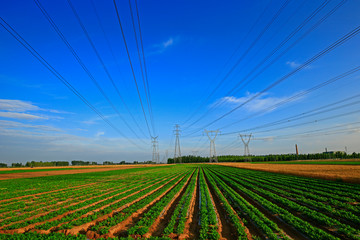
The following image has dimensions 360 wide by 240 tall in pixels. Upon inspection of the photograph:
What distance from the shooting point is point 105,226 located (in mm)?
9859

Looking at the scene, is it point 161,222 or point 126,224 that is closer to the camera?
point 126,224

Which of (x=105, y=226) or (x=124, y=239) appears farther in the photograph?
(x=105, y=226)

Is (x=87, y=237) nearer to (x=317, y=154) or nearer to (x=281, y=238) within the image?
(x=281, y=238)

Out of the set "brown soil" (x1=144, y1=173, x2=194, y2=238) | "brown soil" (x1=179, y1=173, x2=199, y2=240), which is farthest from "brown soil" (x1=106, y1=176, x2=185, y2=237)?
"brown soil" (x1=179, y1=173, x2=199, y2=240)

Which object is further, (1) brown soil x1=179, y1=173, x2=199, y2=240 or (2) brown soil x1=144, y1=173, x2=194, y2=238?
(2) brown soil x1=144, y1=173, x2=194, y2=238

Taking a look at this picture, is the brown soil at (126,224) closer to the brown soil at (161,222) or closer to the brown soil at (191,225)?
the brown soil at (161,222)

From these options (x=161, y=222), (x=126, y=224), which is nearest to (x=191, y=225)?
(x=161, y=222)

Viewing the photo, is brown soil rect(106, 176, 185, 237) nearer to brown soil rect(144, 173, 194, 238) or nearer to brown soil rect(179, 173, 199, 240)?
brown soil rect(144, 173, 194, 238)

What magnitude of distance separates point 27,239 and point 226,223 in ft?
30.8

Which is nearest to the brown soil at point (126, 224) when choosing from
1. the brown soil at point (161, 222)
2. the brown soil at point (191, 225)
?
the brown soil at point (161, 222)

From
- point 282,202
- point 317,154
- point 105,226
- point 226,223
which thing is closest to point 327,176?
point 282,202

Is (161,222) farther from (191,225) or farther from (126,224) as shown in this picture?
(126,224)

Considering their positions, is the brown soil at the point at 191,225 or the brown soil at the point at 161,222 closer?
the brown soil at the point at 191,225

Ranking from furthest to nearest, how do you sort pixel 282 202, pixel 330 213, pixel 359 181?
pixel 359 181, pixel 282 202, pixel 330 213
